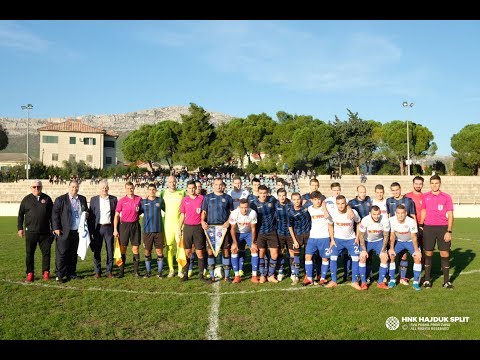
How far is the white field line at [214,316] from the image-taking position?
5.50 metres

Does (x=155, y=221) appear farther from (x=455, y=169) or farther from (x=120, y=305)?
(x=455, y=169)

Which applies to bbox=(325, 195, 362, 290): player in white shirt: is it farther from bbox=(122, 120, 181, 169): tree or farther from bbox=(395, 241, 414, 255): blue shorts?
bbox=(122, 120, 181, 169): tree

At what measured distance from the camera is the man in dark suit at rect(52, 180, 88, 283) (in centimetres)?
867

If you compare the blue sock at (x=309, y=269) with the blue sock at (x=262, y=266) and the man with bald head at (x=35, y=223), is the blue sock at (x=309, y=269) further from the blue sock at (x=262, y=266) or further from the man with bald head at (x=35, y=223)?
the man with bald head at (x=35, y=223)

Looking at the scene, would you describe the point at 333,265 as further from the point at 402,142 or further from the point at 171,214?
the point at 402,142

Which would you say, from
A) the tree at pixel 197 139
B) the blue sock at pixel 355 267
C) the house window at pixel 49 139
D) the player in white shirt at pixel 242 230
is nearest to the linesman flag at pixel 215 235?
the player in white shirt at pixel 242 230

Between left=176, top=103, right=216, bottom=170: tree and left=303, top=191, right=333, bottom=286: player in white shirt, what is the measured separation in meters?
54.3

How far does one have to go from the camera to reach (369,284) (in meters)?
8.30

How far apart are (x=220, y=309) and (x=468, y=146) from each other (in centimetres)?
6122

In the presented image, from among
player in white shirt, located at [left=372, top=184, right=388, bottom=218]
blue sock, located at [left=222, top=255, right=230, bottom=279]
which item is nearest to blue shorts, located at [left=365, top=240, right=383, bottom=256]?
player in white shirt, located at [left=372, top=184, right=388, bottom=218]

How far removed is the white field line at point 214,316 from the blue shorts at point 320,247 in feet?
6.04
